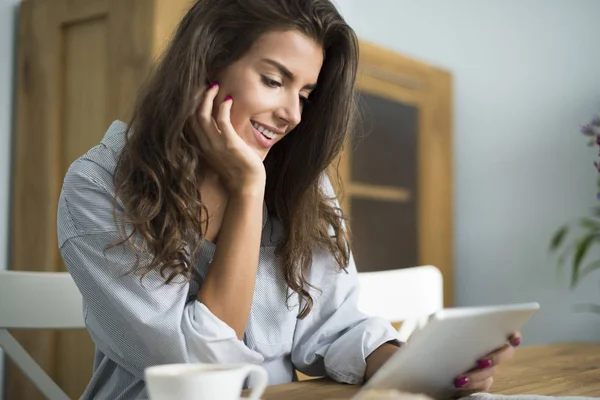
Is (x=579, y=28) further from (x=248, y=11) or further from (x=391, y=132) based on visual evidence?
(x=248, y=11)

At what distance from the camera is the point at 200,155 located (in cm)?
124

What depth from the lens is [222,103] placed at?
3.96ft

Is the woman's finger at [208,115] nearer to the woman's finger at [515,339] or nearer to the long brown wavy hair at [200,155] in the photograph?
the long brown wavy hair at [200,155]

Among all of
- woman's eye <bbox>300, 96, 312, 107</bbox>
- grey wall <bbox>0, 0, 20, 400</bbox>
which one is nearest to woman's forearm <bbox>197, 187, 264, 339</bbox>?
woman's eye <bbox>300, 96, 312, 107</bbox>

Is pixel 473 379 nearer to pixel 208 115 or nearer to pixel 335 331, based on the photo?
pixel 335 331

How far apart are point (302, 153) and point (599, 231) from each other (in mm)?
1729

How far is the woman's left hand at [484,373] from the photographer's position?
875 mm

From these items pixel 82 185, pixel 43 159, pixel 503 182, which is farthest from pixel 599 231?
pixel 82 185

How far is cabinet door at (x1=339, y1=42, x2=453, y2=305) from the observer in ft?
9.27

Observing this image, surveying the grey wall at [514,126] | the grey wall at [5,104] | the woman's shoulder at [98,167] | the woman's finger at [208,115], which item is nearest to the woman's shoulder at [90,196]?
the woman's shoulder at [98,167]

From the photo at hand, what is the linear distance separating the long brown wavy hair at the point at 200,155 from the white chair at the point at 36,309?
267 millimetres

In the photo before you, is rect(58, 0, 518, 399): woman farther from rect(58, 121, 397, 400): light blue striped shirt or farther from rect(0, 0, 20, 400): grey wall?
rect(0, 0, 20, 400): grey wall

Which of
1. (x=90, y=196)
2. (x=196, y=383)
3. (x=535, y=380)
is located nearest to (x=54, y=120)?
(x=90, y=196)

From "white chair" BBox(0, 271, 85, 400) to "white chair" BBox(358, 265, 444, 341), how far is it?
22.2 inches
